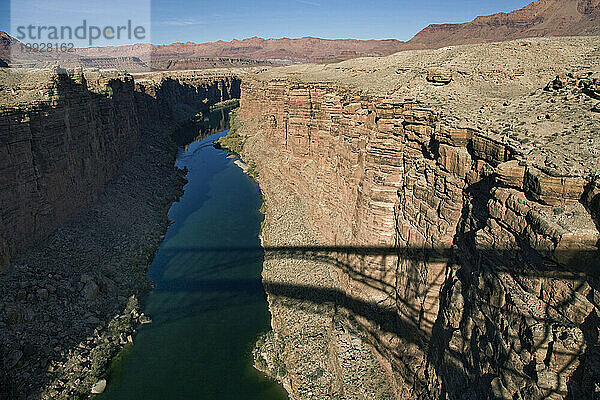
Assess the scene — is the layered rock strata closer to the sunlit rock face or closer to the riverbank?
the riverbank

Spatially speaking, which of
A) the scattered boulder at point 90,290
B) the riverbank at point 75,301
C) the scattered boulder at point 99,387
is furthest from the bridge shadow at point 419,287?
the scattered boulder at point 99,387

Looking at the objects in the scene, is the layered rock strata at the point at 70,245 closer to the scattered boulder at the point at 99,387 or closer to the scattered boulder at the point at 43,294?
the scattered boulder at the point at 43,294

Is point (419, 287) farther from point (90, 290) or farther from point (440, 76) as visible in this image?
point (90, 290)

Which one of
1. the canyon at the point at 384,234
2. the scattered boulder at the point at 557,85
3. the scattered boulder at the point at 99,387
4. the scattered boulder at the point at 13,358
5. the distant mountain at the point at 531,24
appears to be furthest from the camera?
the distant mountain at the point at 531,24

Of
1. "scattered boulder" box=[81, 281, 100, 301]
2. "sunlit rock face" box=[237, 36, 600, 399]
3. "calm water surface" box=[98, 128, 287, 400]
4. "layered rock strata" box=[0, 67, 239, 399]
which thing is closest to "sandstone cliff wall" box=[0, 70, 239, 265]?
"layered rock strata" box=[0, 67, 239, 399]

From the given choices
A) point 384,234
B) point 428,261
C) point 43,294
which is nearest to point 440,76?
point 384,234

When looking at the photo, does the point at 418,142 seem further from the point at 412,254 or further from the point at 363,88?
the point at 363,88
